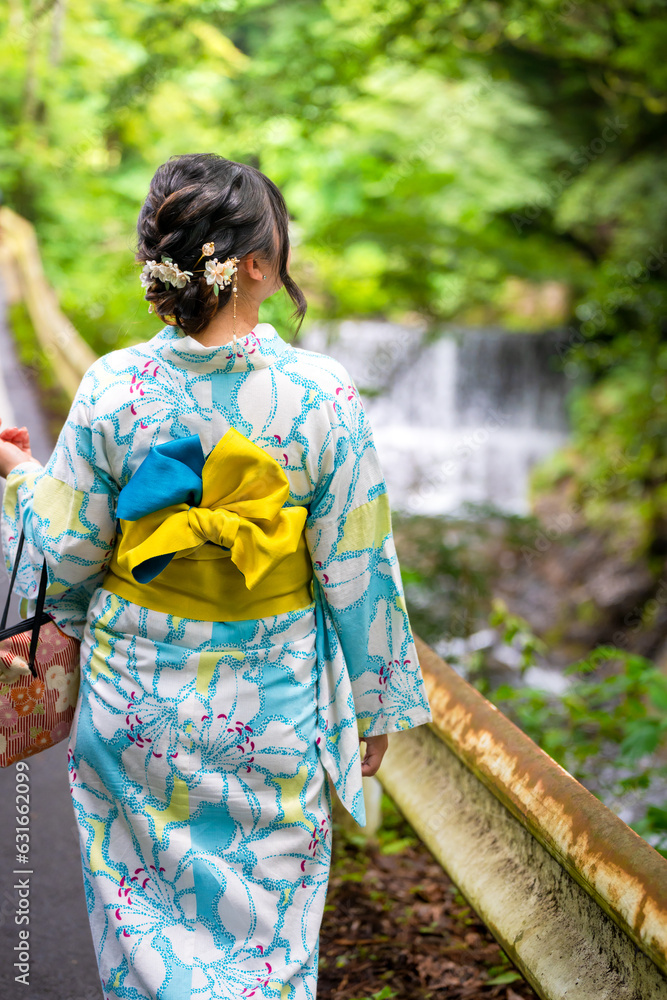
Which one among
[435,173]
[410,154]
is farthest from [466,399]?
[410,154]

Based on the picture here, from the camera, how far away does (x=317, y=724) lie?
1544mm

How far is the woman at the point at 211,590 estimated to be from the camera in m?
1.36

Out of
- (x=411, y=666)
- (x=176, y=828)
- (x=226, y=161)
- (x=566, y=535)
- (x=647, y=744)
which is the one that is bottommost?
(x=566, y=535)

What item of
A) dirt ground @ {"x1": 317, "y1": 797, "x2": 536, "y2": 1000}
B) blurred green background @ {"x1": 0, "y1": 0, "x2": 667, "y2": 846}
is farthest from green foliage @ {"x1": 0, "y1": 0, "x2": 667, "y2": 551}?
dirt ground @ {"x1": 317, "y1": 797, "x2": 536, "y2": 1000}

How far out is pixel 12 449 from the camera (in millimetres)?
1653

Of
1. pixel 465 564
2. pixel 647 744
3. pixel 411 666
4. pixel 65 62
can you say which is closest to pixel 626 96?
pixel 65 62

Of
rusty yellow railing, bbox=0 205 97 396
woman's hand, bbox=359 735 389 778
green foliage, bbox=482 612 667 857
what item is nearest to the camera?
woman's hand, bbox=359 735 389 778

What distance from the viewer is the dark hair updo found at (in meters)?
1.33

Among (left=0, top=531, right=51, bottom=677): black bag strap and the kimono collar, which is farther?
(left=0, top=531, right=51, bottom=677): black bag strap

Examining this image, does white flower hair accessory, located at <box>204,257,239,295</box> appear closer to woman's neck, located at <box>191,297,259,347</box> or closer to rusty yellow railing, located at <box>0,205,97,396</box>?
woman's neck, located at <box>191,297,259,347</box>

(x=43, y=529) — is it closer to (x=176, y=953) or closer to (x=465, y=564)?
(x=176, y=953)

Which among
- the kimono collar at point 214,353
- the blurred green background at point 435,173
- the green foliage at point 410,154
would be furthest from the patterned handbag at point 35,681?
the green foliage at point 410,154

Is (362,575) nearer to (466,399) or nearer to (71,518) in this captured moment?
(71,518)

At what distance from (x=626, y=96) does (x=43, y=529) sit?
1044 cm
